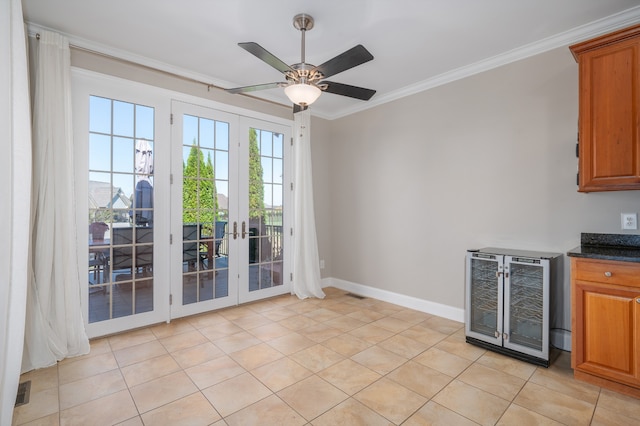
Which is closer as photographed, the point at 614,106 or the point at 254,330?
the point at 614,106

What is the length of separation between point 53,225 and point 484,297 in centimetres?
390

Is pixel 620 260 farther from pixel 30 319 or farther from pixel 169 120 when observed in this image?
pixel 30 319

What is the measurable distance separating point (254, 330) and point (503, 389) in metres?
2.26

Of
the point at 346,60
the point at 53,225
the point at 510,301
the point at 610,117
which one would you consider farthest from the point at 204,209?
the point at 610,117

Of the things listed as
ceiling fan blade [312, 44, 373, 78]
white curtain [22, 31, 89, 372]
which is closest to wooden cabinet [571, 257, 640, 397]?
ceiling fan blade [312, 44, 373, 78]

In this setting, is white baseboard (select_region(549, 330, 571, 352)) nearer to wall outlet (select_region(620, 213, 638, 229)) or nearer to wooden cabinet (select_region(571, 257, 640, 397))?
wooden cabinet (select_region(571, 257, 640, 397))

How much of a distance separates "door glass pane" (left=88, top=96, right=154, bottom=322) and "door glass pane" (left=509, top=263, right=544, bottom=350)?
3597mm

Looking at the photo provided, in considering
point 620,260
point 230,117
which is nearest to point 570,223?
point 620,260

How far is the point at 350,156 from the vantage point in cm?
468

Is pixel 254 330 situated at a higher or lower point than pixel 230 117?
lower

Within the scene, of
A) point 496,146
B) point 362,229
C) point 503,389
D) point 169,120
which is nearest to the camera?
point 503,389

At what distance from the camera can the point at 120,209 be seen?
3.07m

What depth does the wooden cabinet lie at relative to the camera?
2.01m

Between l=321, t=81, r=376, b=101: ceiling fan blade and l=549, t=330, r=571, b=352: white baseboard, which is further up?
l=321, t=81, r=376, b=101: ceiling fan blade
